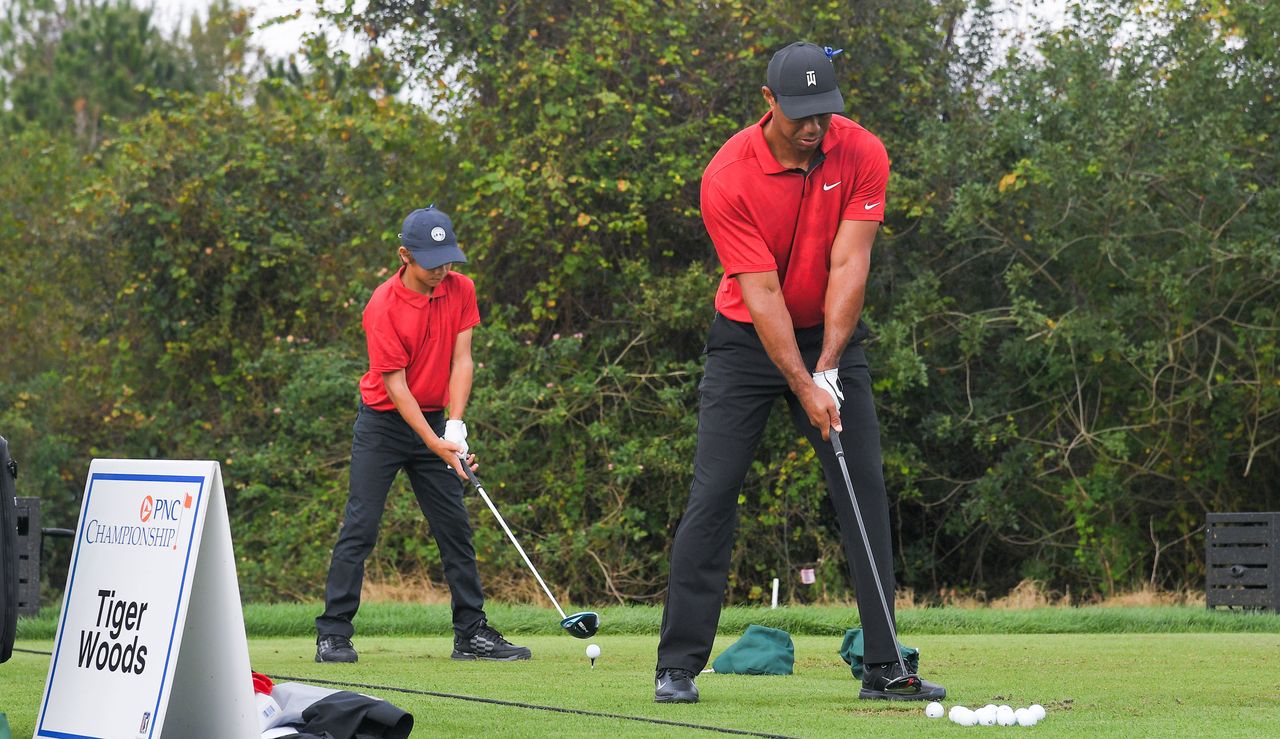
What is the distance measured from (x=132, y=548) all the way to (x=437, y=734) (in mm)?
903

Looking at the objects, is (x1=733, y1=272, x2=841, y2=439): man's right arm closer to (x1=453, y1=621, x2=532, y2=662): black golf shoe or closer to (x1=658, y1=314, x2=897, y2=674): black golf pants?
(x1=658, y1=314, x2=897, y2=674): black golf pants

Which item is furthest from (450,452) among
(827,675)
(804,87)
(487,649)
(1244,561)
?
(1244,561)

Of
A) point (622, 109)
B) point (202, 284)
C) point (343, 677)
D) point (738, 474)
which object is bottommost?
point (343, 677)

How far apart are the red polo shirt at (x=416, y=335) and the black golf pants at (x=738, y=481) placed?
2.18 meters

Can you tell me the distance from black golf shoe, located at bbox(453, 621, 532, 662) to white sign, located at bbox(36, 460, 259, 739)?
9.76 ft

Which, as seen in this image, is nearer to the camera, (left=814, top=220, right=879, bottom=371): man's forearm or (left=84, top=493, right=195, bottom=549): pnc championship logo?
(left=84, top=493, right=195, bottom=549): pnc championship logo

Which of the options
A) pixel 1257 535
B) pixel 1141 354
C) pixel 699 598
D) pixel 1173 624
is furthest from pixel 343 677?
pixel 1141 354

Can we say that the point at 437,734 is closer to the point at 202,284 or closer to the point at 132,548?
the point at 132,548

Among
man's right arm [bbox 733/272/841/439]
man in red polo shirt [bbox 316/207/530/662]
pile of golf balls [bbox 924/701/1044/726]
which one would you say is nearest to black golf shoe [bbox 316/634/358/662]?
man in red polo shirt [bbox 316/207/530/662]

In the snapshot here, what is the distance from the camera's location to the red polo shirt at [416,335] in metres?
6.89

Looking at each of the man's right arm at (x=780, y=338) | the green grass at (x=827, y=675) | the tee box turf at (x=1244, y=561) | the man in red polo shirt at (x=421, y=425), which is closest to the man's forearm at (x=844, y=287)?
the man's right arm at (x=780, y=338)

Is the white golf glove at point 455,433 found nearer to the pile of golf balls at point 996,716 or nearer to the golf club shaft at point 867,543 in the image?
the golf club shaft at point 867,543

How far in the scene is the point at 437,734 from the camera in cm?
413

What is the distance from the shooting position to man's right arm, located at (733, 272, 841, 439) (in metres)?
4.86
